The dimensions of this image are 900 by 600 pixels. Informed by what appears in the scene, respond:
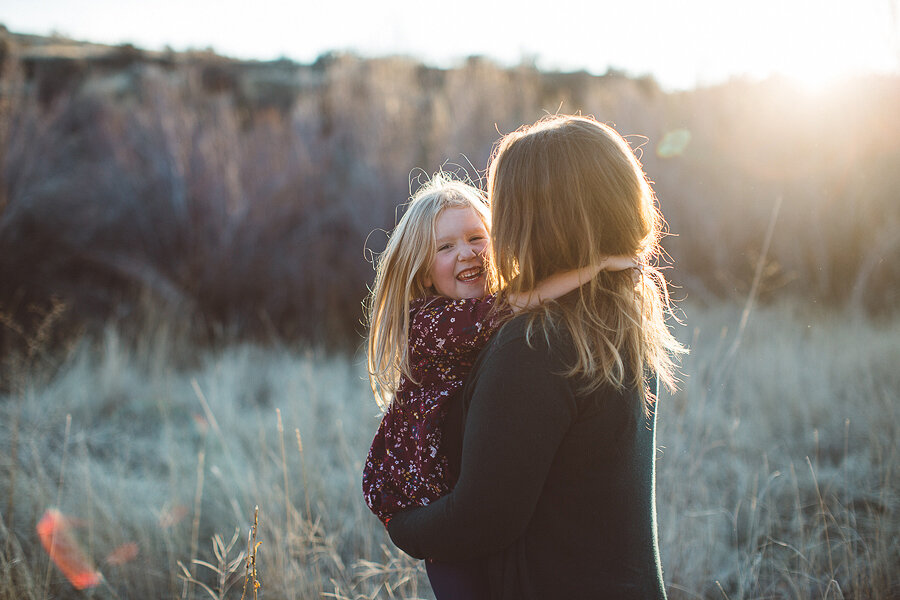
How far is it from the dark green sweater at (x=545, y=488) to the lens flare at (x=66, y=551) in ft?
7.31

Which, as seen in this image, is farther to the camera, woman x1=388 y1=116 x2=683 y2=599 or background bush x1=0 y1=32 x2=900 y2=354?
background bush x1=0 y1=32 x2=900 y2=354

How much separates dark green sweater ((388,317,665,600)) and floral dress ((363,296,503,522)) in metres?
0.09

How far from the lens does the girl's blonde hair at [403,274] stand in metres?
1.54

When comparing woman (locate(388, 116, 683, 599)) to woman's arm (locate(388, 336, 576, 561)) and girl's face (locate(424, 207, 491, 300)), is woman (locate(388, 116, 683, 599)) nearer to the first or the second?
woman's arm (locate(388, 336, 576, 561))

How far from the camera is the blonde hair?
1.13m

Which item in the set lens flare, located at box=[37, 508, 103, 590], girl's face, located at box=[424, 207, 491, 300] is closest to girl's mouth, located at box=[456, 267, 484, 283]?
girl's face, located at box=[424, 207, 491, 300]

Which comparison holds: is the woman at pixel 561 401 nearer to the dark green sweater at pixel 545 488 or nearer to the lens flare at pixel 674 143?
the dark green sweater at pixel 545 488

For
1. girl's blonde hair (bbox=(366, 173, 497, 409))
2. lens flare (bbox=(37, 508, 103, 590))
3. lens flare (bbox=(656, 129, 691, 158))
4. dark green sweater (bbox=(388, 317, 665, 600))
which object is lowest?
lens flare (bbox=(37, 508, 103, 590))

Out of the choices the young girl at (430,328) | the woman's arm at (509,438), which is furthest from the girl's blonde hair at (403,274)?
the woman's arm at (509,438)

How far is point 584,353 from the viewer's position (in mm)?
1094

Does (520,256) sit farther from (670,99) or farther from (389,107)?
(670,99)

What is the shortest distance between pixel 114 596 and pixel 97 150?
25.3 feet

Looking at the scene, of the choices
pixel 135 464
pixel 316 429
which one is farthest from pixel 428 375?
pixel 135 464

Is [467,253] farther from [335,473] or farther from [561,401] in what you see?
[335,473]
